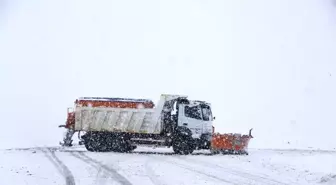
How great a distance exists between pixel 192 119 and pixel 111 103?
12.5ft

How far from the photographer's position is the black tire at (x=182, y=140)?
23000mm

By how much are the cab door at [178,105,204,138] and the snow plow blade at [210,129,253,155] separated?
82 centimetres

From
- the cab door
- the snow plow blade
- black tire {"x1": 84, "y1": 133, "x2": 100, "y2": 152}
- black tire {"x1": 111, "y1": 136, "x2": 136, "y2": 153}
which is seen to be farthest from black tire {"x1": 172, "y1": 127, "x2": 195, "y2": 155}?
black tire {"x1": 84, "y1": 133, "x2": 100, "y2": 152}

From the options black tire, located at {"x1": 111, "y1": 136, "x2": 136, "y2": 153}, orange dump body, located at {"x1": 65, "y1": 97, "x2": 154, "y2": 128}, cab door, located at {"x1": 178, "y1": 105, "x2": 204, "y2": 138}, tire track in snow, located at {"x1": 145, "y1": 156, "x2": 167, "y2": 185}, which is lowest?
black tire, located at {"x1": 111, "y1": 136, "x2": 136, "y2": 153}

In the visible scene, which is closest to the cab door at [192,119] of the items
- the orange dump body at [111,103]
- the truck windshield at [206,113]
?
the truck windshield at [206,113]

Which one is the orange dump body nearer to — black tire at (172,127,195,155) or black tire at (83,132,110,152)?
black tire at (83,132,110,152)

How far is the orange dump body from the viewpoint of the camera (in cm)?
2341

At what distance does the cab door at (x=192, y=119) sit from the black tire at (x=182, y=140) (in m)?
0.20

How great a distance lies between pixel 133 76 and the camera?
66.6m

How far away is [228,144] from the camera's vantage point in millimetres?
23719

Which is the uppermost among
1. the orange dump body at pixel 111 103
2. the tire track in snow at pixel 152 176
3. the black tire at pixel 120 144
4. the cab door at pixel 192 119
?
the orange dump body at pixel 111 103

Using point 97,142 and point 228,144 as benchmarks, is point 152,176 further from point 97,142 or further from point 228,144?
point 228,144

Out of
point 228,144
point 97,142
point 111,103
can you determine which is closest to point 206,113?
point 228,144

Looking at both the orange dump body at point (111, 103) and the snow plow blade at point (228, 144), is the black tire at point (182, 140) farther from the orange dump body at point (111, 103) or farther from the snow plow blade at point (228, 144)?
the orange dump body at point (111, 103)
